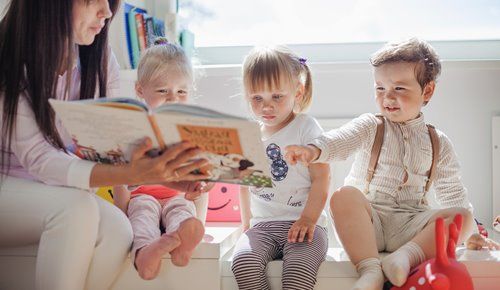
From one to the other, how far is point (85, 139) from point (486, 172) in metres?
1.47

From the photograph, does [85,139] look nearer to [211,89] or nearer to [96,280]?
[96,280]

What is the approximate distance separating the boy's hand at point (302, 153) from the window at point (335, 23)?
37.6 inches

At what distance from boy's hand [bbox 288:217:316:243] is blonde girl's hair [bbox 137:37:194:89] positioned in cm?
53

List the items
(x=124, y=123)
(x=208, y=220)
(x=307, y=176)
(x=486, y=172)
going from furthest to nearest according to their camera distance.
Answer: (x=486, y=172)
(x=208, y=220)
(x=307, y=176)
(x=124, y=123)

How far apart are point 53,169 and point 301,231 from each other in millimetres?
587

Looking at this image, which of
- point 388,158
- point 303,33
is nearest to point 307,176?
point 388,158

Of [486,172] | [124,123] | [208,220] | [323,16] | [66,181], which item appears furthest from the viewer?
[323,16]

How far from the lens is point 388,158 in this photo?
5.29 ft

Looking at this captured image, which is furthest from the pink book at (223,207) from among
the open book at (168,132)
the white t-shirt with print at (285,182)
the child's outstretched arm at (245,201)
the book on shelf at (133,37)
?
the open book at (168,132)

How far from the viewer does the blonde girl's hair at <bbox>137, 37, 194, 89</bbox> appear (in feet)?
5.51

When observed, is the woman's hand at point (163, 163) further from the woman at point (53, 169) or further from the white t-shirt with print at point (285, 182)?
the white t-shirt with print at point (285, 182)

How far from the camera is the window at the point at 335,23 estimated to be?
7.63 feet

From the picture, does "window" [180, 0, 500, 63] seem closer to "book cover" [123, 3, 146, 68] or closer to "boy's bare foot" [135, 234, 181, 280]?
"book cover" [123, 3, 146, 68]

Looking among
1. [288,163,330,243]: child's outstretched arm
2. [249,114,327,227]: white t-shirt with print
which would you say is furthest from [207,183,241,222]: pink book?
[288,163,330,243]: child's outstretched arm
